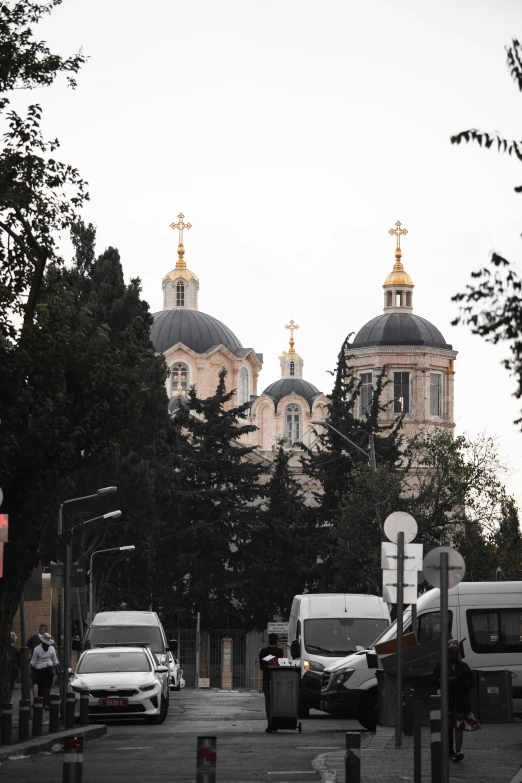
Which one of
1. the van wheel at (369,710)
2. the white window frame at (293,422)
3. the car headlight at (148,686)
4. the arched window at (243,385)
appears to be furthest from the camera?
the white window frame at (293,422)

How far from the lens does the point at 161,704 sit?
27734mm

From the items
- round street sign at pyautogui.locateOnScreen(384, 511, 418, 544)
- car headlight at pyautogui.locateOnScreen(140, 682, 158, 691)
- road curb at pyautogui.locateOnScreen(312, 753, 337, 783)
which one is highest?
round street sign at pyautogui.locateOnScreen(384, 511, 418, 544)

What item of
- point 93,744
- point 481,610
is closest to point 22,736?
point 93,744

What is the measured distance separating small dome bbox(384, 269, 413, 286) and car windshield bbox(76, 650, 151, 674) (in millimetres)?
79493

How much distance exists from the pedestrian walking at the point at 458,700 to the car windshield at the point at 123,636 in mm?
14099

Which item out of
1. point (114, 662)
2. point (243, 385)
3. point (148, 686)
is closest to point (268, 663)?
point (148, 686)

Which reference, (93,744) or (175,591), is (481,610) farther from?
(175,591)

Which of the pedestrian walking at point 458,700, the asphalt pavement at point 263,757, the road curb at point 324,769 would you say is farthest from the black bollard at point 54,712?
the pedestrian walking at point 458,700

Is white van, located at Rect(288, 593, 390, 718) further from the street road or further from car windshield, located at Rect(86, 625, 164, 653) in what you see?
car windshield, located at Rect(86, 625, 164, 653)

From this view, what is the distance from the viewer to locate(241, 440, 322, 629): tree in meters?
75.4

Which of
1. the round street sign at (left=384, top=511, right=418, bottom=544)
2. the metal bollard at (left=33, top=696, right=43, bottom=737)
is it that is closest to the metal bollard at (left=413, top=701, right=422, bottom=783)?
the round street sign at (left=384, top=511, right=418, bottom=544)

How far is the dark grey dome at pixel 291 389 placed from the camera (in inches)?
4889

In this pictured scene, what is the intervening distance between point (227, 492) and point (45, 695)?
47263 mm

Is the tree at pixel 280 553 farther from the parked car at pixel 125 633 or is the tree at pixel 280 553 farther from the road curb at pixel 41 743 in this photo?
the road curb at pixel 41 743
